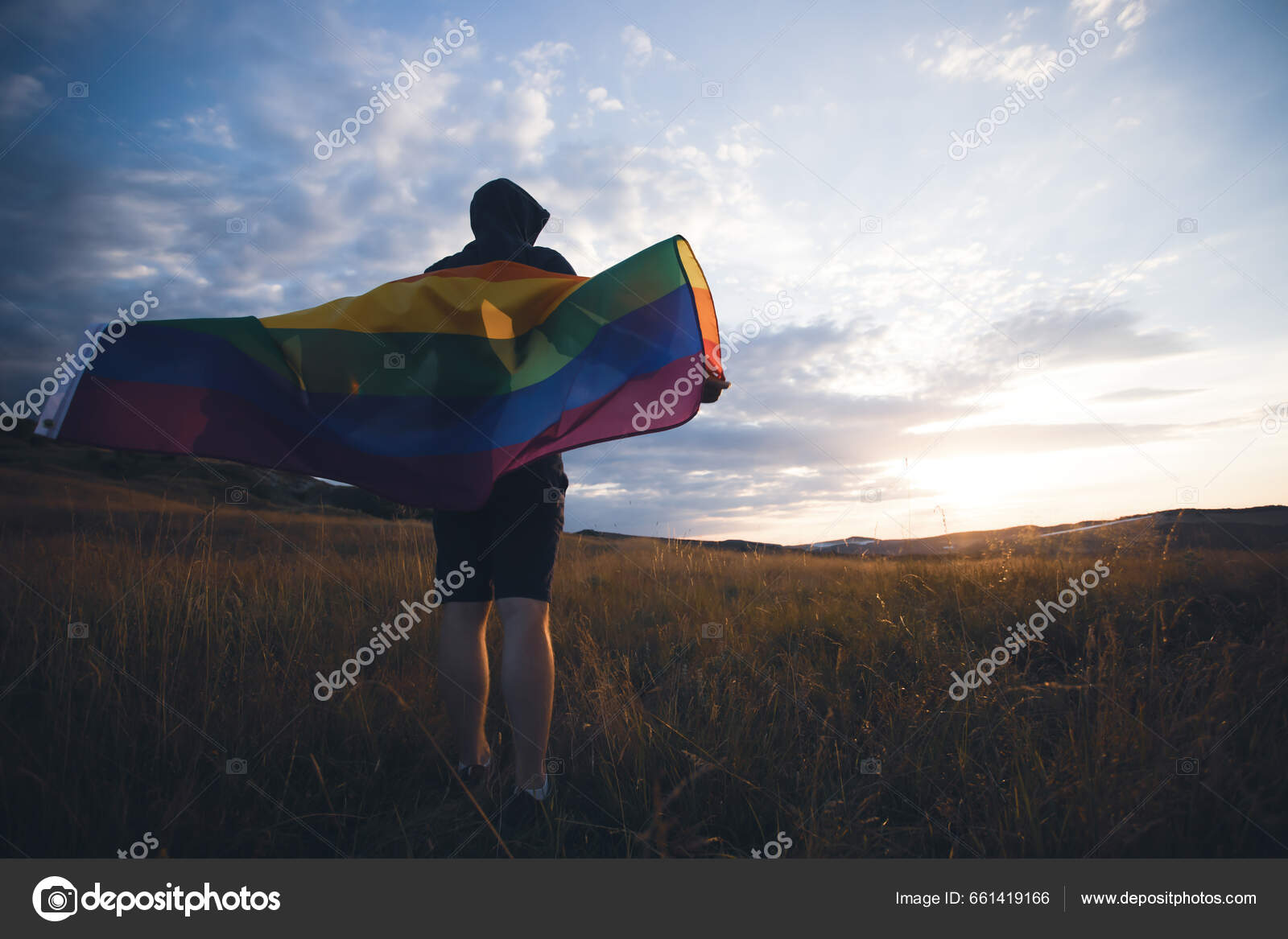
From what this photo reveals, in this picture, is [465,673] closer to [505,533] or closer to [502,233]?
[505,533]

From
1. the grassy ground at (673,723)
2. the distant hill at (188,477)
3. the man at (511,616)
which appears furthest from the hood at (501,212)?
the grassy ground at (673,723)

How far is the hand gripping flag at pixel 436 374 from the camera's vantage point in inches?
77.7

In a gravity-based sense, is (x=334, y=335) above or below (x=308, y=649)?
above

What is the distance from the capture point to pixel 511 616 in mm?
1868

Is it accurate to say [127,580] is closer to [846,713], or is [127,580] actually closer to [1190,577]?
[846,713]

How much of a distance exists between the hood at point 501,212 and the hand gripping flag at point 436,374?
0.65 feet
